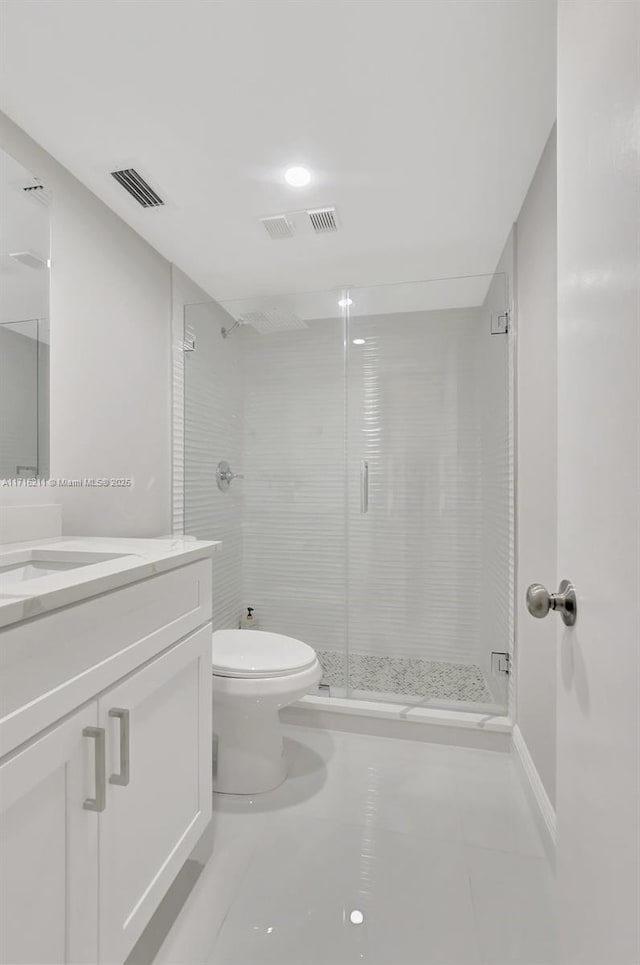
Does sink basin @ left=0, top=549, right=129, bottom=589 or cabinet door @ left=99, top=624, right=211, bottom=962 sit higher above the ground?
sink basin @ left=0, top=549, right=129, bottom=589

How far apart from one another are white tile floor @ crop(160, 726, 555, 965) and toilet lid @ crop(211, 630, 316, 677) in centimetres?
46

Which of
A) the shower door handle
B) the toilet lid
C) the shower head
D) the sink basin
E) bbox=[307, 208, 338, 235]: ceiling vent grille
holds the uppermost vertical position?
bbox=[307, 208, 338, 235]: ceiling vent grille

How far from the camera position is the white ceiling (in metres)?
1.14

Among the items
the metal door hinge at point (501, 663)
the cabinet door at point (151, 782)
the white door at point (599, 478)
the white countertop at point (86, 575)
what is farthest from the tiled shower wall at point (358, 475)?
the white door at point (599, 478)

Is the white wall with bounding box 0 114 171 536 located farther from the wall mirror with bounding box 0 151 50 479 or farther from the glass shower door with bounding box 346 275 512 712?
the glass shower door with bounding box 346 275 512 712

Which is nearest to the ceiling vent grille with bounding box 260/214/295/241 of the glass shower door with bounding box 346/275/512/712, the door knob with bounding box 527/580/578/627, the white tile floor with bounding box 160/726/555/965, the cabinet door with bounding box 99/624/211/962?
the glass shower door with bounding box 346/275/512/712

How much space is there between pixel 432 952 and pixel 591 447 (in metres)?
1.27

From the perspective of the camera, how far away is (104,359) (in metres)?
1.88

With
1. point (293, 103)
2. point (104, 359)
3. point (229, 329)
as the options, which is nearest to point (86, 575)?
point (104, 359)

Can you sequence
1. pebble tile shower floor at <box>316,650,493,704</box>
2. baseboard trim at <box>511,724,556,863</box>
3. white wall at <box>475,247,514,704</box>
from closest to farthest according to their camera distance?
baseboard trim at <box>511,724,556,863</box>
white wall at <box>475,247,514,704</box>
pebble tile shower floor at <box>316,650,493,704</box>

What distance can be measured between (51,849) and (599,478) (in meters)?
0.98

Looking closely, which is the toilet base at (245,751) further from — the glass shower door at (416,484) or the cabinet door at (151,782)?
the glass shower door at (416,484)

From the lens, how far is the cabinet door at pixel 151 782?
89cm

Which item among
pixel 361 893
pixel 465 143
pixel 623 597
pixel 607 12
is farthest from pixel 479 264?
pixel 361 893
